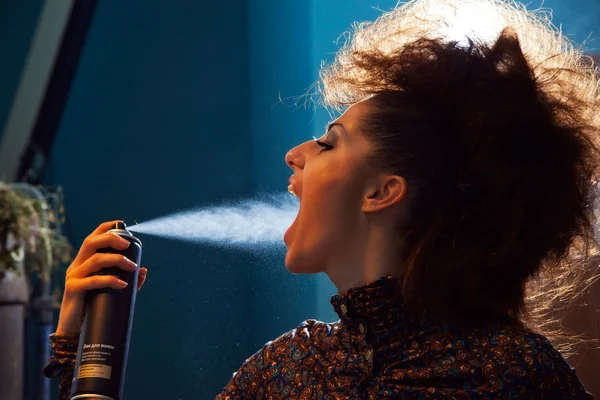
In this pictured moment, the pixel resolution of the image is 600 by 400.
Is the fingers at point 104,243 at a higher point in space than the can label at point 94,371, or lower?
higher

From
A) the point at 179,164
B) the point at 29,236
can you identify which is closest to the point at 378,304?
the point at 179,164

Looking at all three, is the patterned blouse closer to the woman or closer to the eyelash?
the woman

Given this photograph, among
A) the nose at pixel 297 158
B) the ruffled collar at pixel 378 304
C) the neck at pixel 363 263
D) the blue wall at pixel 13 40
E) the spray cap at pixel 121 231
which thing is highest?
the blue wall at pixel 13 40

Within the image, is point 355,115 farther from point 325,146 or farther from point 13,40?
point 13,40

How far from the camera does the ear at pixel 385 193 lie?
36.4 inches

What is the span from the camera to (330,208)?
92 cm

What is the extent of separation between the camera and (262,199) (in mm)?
1207

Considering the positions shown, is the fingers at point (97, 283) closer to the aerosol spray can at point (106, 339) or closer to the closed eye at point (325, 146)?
the aerosol spray can at point (106, 339)

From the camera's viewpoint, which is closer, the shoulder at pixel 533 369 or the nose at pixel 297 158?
the shoulder at pixel 533 369

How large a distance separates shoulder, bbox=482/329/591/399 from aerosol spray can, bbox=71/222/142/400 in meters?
0.41

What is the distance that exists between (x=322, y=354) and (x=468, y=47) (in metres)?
0.43

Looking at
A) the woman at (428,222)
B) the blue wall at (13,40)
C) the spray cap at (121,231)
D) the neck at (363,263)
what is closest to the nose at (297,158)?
the woman at (428,222)

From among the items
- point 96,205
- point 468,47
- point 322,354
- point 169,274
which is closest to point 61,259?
point 96,205

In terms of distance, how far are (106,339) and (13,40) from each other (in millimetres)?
1719
